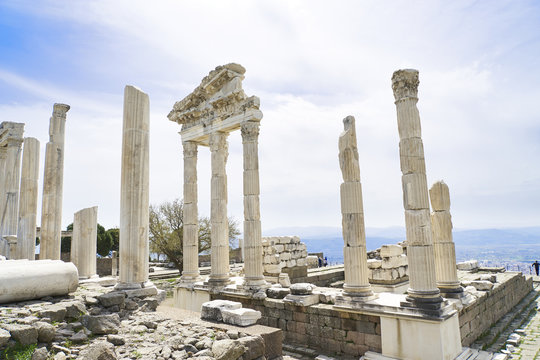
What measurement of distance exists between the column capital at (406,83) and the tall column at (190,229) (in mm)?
9185

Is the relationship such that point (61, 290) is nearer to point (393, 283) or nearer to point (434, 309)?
point (434, 309)

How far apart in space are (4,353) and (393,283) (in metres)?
12.9

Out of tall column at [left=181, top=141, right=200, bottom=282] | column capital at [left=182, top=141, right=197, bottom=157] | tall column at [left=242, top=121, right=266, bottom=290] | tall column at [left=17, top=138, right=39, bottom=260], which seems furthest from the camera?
column capital at [left=182, top=141, right=197, bottom=157]

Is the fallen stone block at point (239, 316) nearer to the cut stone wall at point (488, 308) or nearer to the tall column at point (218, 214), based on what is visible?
the cut stone wall at point (488, 308)

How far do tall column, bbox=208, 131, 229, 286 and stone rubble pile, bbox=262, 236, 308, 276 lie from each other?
3.21 meters

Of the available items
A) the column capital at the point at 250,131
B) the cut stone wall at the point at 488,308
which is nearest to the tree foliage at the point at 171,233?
the column capital at the point at 250,131

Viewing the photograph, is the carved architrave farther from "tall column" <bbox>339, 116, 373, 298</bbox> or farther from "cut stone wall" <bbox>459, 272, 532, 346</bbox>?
"cut stone wall" <bbox>459, 272, 532, 346</bbox>

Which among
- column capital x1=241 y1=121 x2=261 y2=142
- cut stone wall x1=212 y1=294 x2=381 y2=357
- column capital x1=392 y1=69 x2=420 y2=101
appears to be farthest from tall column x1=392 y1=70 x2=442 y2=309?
column capital x1=241 y1=121 x2=261 y2=142

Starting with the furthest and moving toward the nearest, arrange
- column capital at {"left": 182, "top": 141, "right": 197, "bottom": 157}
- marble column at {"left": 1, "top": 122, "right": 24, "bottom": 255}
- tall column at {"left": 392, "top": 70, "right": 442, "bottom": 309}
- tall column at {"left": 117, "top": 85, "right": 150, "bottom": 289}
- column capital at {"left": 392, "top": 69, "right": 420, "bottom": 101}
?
marble column at {"left": 1, "top": 122, "right": 24, "bottom": 255}, column capital at {"left": 182, "top": 141, "right": 197, "bottom": 157}, column capital at {"left": 392, "top": 69, "right": 420, "bottom": 101}, tall column at {"left": 392, "top": 70, "right": 442, "bottom": 309}, tall column at {"left": 117, "top": 85, "right": 150, "bottom": 289}

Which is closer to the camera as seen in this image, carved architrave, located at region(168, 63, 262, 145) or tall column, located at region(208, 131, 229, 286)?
carved architrave, located at region(168, 63, 262, 145)

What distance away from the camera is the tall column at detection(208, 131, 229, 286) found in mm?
13516

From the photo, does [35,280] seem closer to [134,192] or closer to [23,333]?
[23,333]

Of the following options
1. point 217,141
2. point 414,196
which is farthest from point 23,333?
point 217,141

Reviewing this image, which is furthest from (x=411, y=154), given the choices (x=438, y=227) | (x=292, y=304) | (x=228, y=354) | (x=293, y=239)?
(x=293, y=239)
